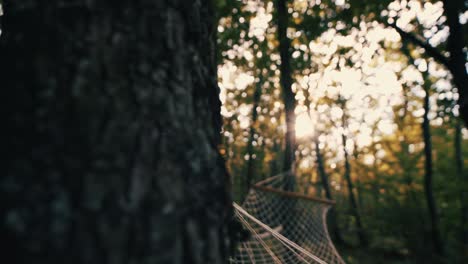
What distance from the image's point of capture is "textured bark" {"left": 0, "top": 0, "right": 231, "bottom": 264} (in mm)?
495

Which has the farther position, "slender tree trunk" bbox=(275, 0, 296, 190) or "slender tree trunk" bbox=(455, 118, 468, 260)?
"slender tree trunk" bbox=(455, 118, 468, 260)

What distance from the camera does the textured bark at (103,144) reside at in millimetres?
495

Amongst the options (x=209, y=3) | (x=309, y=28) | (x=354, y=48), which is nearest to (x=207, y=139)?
(x=209, y=3)

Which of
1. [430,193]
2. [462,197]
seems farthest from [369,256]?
[462,197]

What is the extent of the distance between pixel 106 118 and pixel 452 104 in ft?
17.4

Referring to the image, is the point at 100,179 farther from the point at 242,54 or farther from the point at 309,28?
the point at 242,54

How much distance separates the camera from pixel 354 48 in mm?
4289

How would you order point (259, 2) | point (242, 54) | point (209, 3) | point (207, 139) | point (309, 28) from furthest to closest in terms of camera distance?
point (242, 54)
point (259, 2)
point (309, 28)
point (209, 3)
point (207, 139)

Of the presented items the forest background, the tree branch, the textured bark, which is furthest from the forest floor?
the textured bark

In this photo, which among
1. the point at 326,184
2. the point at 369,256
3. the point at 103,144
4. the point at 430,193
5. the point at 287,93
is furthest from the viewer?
the point at 326,184

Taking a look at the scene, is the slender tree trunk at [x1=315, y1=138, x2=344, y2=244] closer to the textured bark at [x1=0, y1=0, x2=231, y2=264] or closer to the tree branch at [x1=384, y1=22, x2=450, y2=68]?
the tree branch at [x1=384, y1=22, x2=450, y2=68]

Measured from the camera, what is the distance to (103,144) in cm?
55

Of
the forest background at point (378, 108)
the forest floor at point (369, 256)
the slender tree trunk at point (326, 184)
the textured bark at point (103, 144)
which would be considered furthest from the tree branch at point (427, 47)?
the slender tree trunk at point (326, 184)

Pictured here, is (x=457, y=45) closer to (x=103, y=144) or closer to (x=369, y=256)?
(x=103, y=144)
